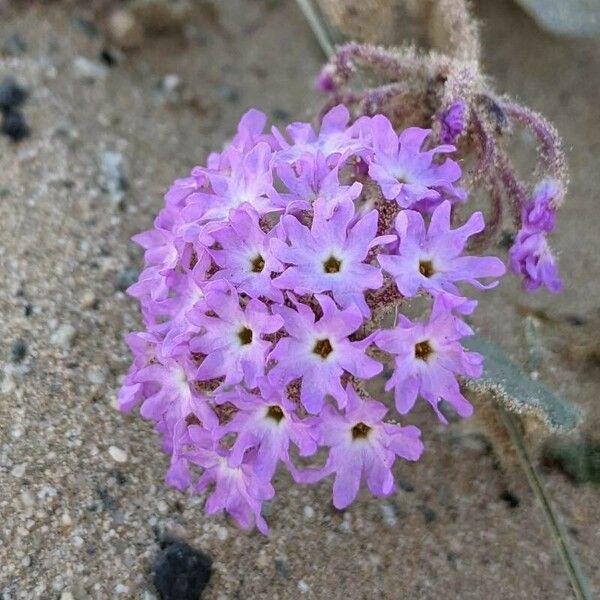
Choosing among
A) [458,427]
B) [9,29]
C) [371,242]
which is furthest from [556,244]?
[9,29]

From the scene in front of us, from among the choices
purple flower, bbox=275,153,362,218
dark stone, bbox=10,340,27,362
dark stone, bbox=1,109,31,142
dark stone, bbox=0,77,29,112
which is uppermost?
purple flower, bbox=275,153,362,218

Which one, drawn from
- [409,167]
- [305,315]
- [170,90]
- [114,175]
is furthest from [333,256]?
[170,90]

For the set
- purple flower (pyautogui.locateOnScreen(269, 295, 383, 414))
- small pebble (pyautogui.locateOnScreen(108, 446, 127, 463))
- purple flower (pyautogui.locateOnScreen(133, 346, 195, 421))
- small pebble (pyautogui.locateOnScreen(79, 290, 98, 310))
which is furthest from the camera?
small pebble (pyautogui.locateOnScreen(79, 290, 98, 310))

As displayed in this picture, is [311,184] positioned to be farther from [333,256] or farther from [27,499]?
[27,499]

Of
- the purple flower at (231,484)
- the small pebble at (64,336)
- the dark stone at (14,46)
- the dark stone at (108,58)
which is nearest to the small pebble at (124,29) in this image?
the dark stone at (108,58)

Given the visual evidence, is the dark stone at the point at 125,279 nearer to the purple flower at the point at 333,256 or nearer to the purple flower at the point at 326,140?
the purple flower at the point at 326,140

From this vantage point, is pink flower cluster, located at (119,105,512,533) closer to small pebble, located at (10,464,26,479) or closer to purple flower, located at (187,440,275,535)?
purple flower, located at (187,440,275,535)

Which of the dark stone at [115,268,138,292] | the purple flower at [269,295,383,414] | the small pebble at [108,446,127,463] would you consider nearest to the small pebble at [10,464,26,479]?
the small pebble at [108,446,127,463]
